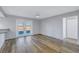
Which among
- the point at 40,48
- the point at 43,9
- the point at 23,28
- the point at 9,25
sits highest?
the point at 43,9

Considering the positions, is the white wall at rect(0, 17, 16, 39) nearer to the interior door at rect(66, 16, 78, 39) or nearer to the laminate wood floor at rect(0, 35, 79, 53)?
the laminate wood floor at rect(0, 35, 79, 53)

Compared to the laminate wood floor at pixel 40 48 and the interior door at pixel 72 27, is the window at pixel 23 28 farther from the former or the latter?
the interior door at pixel 72 27

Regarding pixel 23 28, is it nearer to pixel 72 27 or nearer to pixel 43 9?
pixel 43 9

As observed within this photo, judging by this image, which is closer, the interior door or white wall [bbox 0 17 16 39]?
the interior door

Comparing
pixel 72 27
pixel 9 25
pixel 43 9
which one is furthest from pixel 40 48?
pixel 9 25

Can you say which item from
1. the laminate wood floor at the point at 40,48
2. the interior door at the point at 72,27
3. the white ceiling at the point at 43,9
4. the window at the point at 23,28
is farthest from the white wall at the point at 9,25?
the interior door at the point at 72,27

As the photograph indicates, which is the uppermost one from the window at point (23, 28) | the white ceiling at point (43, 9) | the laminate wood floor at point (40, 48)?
the white ceiling at point (43, 9)

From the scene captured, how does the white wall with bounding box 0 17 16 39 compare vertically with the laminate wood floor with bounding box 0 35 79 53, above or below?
above

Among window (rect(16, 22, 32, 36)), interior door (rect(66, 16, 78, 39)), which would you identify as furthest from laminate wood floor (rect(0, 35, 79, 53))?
window (rect(16, 22, 32, 36))

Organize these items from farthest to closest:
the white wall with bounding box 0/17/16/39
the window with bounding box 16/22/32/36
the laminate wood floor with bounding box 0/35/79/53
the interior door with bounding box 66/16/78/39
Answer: the window with bounding box 16/22/32/36, the white wall with bounding box 0/17/16/39, the interior door with bounding box 66/16/78/39, the laminate wood floor with bounding box 0/35/79/53

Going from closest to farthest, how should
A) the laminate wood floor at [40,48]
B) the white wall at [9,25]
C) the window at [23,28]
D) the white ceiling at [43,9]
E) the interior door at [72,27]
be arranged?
the laminate wood floor at [40,48]
the white ceiling at [43,9]
the interior door at [72,27]
the white wall at [9,25]
the window at [23,28]

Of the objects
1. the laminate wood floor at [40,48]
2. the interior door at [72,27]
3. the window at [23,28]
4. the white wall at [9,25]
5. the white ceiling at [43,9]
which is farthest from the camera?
the window at [23,28]
